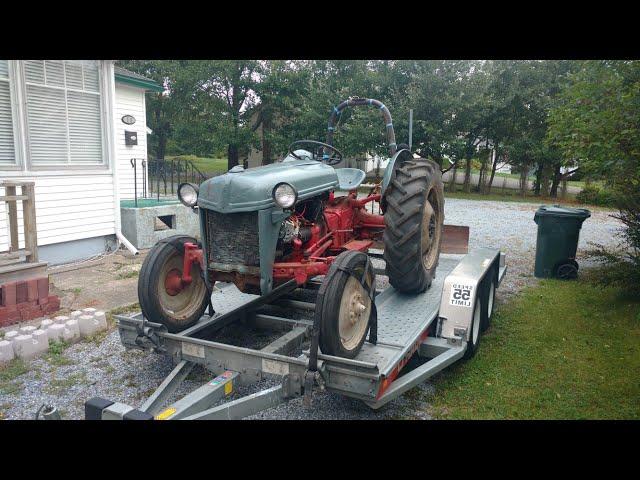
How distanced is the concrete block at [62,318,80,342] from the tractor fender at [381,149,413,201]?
3.32 meters

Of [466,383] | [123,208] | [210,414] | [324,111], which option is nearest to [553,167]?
[324,111]

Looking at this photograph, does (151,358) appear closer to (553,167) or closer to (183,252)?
(183,252)

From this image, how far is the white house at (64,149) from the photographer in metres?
7.43

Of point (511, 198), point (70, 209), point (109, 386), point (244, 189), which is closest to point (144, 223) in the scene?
point (70, 209)

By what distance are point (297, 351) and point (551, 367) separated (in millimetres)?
2290

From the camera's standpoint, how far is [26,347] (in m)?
4.62

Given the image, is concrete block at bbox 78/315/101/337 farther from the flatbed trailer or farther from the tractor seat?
the tractor seat

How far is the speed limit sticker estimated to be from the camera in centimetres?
434

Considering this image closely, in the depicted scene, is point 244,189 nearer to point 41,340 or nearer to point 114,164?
point 41,340

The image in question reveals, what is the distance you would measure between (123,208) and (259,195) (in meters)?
6.46

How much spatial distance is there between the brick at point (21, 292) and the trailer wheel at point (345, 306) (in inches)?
152

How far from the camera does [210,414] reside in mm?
3043

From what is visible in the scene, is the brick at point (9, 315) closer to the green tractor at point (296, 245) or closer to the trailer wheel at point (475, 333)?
the green tractor at point (296, 245)

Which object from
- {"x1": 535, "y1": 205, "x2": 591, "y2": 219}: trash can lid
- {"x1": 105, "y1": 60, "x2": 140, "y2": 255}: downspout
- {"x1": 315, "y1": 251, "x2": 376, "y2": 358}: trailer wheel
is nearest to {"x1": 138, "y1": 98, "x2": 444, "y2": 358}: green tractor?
{"x1": 315, "y1": 251, "x2": 376, "y2": 358}: trailer wheel
